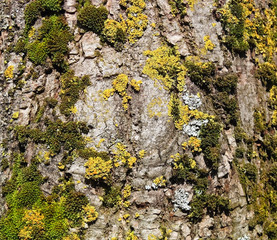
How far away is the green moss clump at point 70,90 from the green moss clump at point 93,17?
0.66 meters

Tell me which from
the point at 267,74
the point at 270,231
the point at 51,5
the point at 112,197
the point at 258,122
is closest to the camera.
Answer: the point at 112,197

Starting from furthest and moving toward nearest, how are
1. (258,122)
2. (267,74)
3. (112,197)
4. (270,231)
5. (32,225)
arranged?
(267,74) → (258,122) → (270,231) → (112,197) → (32,225)

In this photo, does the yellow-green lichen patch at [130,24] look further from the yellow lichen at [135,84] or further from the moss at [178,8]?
the yellow lichen at [135,84]

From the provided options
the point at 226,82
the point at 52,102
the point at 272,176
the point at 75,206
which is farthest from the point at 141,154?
the point at 272,176

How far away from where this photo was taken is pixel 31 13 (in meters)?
4.00

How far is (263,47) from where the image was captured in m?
4.48

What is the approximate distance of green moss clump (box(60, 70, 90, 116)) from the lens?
3756mm

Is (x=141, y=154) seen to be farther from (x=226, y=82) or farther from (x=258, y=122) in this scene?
(x=258, y=122)

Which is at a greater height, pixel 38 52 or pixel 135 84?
pixel 38 52

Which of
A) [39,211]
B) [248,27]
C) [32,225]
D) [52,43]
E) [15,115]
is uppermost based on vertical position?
[248,27]

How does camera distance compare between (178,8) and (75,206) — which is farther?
(178,8)

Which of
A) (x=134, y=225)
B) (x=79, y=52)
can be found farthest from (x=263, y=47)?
(x=134, y=225)

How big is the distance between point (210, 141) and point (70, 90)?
72.5 inches

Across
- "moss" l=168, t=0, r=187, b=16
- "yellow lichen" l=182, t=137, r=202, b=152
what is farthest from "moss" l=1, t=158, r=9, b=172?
"moss" l=168, t=0, r=187, b=16
